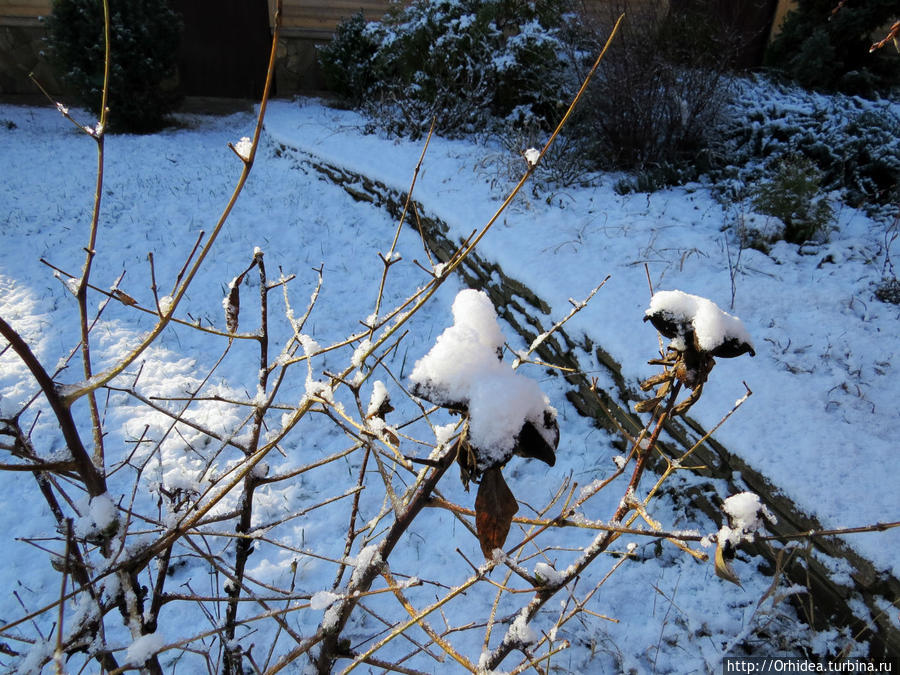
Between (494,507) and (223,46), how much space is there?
986 centimetres

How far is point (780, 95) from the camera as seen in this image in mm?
5020

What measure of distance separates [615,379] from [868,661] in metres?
1.24

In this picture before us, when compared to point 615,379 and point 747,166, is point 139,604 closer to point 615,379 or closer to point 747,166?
point 615,379

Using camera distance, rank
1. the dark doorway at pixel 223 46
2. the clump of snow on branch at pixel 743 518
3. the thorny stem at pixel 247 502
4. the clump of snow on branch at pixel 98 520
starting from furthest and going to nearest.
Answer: the dark doorway at pixel 223 46 < the thorny stem at pixel 247 502 < the clump of snow on branch at pixel 98 520 < the clump of snow on branch at pixel 743 518

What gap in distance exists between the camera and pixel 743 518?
2.10 ft

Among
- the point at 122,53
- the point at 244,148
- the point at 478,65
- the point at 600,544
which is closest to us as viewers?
the point at 244,148

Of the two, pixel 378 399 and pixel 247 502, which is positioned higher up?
pixel 378 399

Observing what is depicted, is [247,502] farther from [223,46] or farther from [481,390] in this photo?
[223,46]

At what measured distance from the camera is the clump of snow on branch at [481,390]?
522mm

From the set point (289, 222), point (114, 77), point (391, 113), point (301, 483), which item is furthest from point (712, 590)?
point (114, 77)

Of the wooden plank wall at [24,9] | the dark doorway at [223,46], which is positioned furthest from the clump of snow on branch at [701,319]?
the wooden plank wall at [24,9]

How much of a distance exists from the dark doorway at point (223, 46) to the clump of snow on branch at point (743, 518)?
9.17 m

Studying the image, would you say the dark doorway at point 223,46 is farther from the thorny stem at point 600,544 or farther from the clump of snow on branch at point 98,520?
the thorny stem at point 600,544

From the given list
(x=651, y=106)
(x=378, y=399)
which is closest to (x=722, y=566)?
(x=378, y=399)
